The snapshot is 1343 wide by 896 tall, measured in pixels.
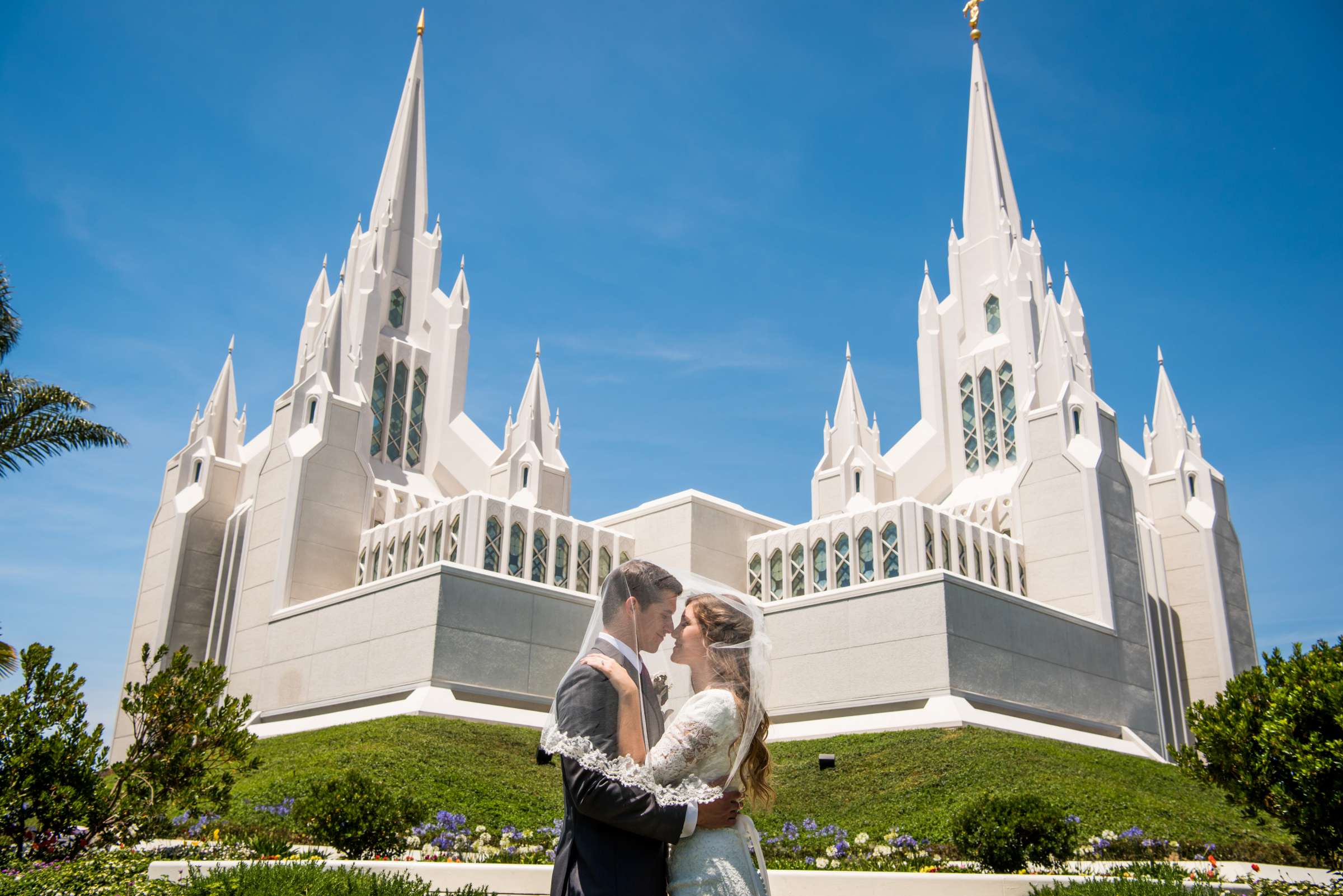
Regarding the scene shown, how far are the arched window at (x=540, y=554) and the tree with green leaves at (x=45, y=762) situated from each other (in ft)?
50.5

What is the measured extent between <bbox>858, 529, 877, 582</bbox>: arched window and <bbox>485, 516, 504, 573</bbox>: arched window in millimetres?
7638

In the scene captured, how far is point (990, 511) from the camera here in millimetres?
26453

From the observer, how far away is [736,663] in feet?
12.5

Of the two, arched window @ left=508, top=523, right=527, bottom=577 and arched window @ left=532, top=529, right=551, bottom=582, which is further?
arched window @ left=532, top=529, right=551, bottom=582

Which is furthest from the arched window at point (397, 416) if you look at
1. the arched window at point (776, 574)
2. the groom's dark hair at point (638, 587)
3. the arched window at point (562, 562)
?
the groom's dark hair at point (638, 587)

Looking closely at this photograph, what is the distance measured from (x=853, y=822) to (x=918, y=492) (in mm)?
17183

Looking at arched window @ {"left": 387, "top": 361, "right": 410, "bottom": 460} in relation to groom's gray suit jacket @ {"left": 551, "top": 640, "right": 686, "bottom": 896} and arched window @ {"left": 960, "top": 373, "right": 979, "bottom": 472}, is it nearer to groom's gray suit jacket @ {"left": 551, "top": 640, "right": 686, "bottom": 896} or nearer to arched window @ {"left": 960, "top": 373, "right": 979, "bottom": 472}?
arched window @ {"left": 960, "top": 373, "right": 979, "bottom": 472}

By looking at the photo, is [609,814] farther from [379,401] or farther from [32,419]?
[379,401]

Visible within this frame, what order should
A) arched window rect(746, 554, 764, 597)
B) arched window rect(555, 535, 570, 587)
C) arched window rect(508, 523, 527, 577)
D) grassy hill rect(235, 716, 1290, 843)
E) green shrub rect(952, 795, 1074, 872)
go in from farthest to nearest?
arched window rect(746, 554, 764, 597)
arched window rect(555, 535, 570, 587)
arched window rect(508, 523, 527, 577)
grassy hill rect(235, 716, 1290, 843)
green shrub rect(952, 795, 1074, 872)

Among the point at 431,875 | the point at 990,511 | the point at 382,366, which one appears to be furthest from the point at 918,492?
the point at 431,875

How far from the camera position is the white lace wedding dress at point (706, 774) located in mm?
3574

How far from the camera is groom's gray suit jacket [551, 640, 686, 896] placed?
348cm

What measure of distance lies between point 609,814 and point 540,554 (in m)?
20.9

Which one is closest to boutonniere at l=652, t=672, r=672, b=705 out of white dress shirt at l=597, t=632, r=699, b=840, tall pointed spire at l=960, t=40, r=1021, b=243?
white dress shirt at l=597, t=632, r=699, b=840
